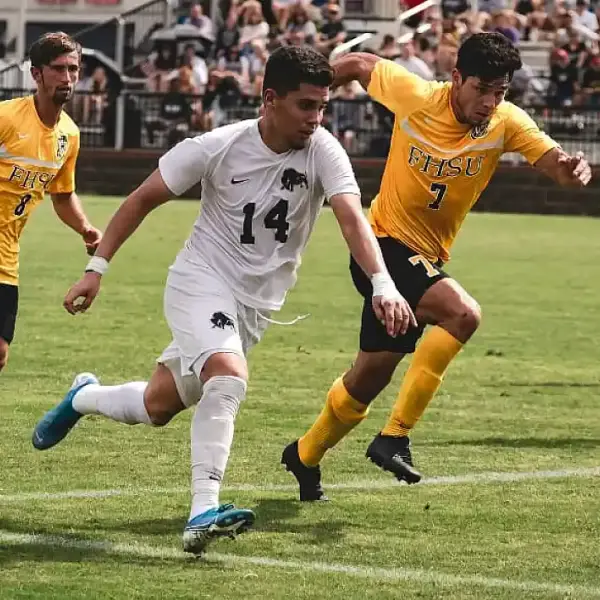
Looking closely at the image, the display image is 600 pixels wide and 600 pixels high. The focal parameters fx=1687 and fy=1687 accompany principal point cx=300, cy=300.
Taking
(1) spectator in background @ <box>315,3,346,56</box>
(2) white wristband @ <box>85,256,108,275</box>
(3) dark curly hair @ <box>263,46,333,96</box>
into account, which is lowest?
(1) spectator in background @ <box>315,3,346,56</box>

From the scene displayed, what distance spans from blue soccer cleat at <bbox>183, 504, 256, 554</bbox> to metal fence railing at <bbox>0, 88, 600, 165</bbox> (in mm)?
22624

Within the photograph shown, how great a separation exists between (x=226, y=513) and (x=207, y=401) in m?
0.49

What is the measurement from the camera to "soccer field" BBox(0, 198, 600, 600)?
19.4ft

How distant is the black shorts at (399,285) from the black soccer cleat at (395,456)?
41 centimetres

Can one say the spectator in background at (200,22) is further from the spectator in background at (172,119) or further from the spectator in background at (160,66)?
the spectator in background at (172,119)

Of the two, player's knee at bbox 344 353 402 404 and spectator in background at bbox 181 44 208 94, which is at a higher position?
player's knee at bbox 344 353 402 404

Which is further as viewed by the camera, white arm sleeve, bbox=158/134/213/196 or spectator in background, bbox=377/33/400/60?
spectator in background, bbox=377/33/400/60

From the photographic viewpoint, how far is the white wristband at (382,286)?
623 centimetres

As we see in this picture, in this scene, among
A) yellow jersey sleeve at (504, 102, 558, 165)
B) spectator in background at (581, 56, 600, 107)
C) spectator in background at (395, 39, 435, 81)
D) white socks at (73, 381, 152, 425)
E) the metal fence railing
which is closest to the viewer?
white socks at (73, 381, 152, 425)

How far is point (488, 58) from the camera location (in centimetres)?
759

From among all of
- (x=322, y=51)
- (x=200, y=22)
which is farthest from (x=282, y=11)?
(x=322, y=51)

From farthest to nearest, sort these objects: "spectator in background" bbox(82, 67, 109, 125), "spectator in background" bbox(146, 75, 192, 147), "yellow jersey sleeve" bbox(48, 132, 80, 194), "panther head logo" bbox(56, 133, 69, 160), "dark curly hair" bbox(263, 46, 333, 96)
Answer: "spectator in background" bbox(82, 67, 109, 125), "spectator in background" bbox(146, 75, 192, 147), "yellow jersey sleeve" bbox(48, 132, 80, 194), "panther head logo" bbox(56, 133, 69, 160), "dark curly hair" bbox(263, 46, 333, 96)

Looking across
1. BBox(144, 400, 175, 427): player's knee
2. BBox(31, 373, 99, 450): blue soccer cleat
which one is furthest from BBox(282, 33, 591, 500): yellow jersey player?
BBox(31, 373, 99, 450): blue soccer cleat

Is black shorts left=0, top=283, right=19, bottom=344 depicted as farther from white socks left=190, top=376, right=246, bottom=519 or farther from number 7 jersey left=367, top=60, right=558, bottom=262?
white socks left=190, top=376, right=246, bottom=519
